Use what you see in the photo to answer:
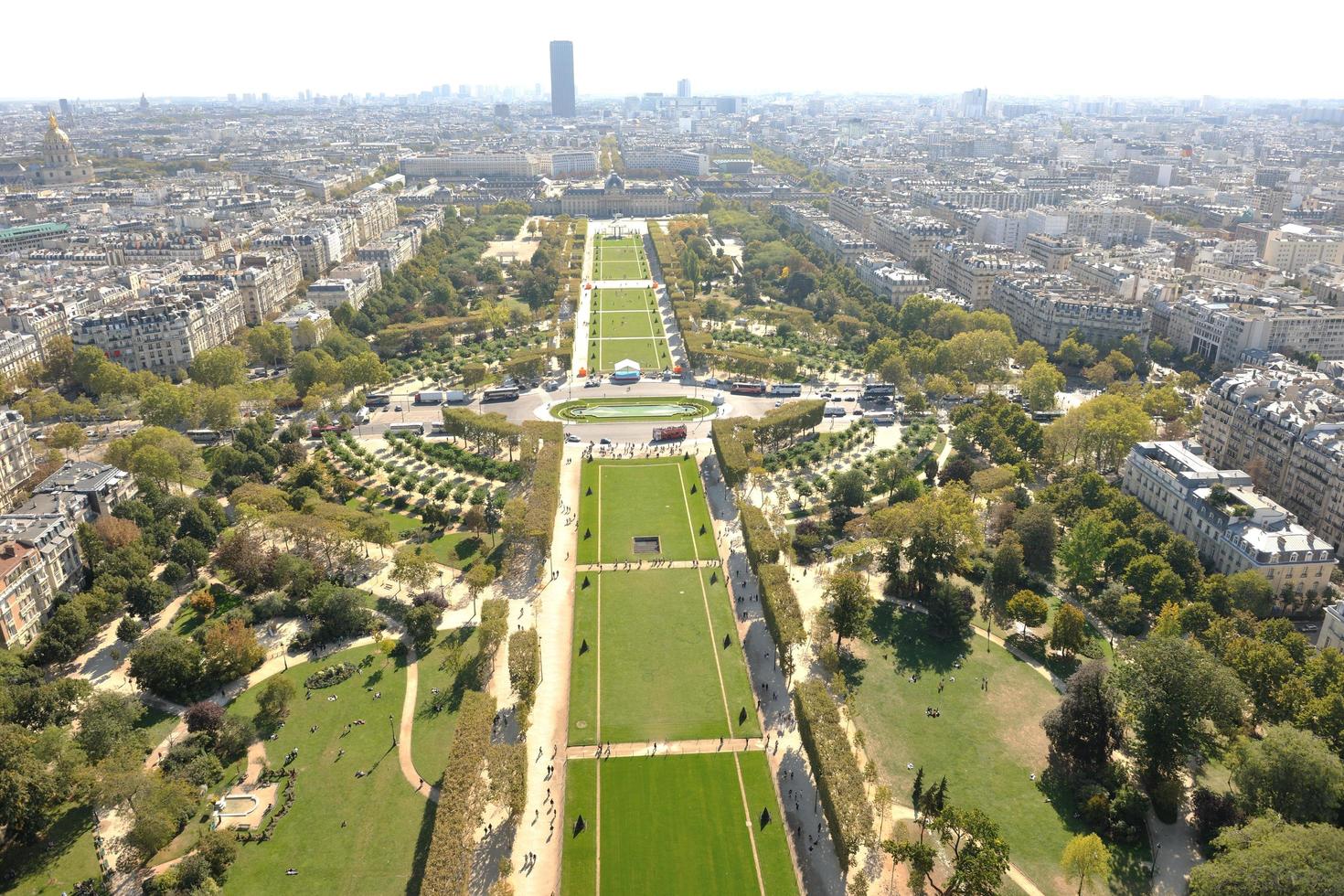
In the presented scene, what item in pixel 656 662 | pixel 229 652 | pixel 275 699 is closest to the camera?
pixel 275 699

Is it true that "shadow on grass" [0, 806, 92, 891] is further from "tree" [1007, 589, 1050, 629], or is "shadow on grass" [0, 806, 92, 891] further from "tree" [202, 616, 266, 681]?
"tree" [1007, 589, 1050, 629]

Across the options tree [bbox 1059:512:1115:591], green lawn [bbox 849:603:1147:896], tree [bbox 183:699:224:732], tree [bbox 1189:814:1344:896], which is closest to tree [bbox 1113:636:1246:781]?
green lawn [bbox 849:603:1147:896]

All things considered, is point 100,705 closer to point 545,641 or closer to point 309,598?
point 309,598

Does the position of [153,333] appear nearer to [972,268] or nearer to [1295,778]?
[972,268]

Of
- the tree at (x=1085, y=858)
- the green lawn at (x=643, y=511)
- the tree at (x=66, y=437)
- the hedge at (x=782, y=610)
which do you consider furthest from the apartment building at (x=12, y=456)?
the tree at (x=1085, y=858)

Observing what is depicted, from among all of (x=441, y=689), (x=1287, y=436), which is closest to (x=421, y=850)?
(x=441, y=689)
